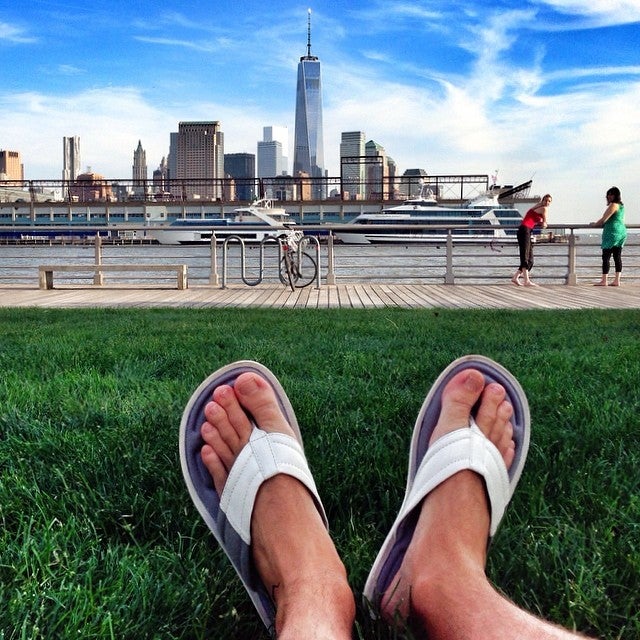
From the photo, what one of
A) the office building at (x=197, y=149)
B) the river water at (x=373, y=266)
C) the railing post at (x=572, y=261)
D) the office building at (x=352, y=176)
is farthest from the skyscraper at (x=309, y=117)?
the railing post at (x=572, y=261)

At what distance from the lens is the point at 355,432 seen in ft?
5.55

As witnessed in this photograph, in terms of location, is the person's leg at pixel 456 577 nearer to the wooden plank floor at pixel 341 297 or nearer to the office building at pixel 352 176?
the wooden plank floor at pixel 341 297

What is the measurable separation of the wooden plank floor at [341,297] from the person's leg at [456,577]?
4.65 m

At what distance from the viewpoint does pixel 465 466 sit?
3.62 feet

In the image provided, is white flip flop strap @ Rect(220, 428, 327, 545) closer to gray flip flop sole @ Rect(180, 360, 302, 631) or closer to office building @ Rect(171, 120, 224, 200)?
gray flip flop sole @ Rect(180, 360, 302, 631)

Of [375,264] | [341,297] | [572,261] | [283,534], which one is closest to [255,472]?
[283,534]

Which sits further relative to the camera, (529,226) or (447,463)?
(529,226)

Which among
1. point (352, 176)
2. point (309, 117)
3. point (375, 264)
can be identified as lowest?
point (375, 264)

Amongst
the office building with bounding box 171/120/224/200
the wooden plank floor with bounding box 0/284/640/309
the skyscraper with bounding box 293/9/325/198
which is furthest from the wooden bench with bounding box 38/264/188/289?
the skyscraper with bounding box 293/9/325/198

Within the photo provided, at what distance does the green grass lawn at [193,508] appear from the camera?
91 centimetres

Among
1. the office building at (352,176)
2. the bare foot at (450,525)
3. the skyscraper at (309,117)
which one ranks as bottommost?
the bare foot at (450,525)

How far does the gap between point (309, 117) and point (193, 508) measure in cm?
16775

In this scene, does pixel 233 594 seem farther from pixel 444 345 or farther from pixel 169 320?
pixel 169 320

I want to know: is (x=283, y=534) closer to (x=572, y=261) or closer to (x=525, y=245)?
(x=525, y=245)
